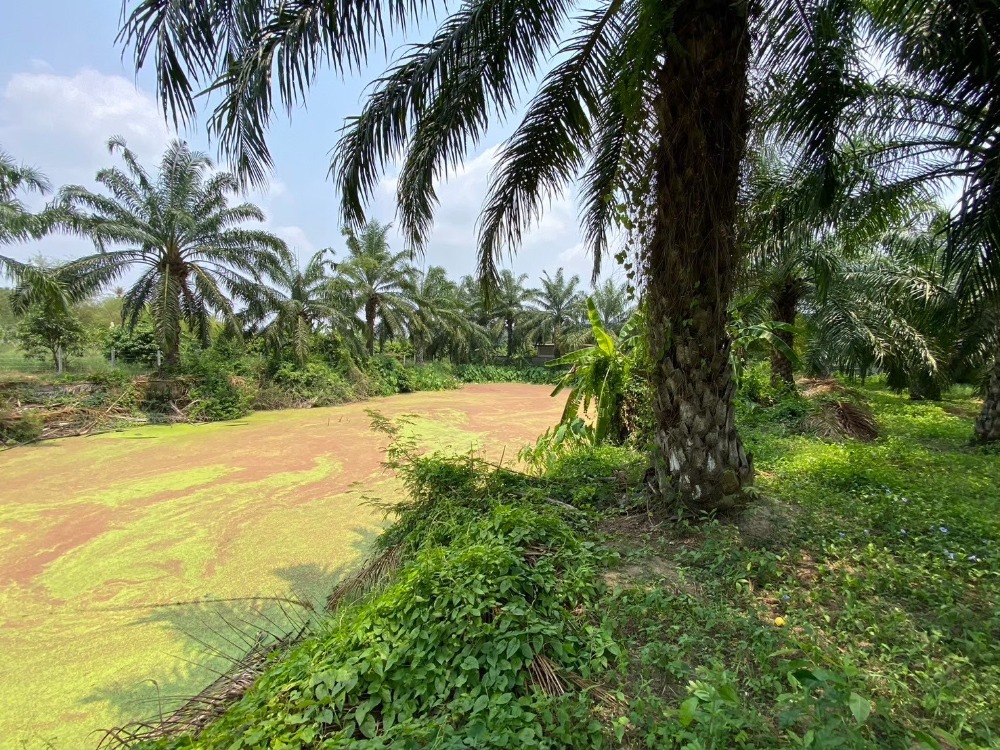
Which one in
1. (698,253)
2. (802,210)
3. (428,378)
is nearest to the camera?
(698,253)

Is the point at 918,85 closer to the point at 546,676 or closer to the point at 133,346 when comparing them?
the point at 546,676

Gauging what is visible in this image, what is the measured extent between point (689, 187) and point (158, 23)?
129 inches

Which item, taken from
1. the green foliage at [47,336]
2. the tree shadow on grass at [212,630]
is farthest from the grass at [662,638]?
the green foliage at [47,336]

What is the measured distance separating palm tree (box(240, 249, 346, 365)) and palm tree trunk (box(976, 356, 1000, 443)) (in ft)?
50.9

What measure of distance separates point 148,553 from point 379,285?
16.9m

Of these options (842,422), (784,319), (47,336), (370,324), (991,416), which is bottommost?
(842,422)

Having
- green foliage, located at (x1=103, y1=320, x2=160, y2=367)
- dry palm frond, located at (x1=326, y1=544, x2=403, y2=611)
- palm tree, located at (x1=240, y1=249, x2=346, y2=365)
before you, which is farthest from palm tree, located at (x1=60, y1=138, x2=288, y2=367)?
dry palm frond, located at (x1=326, y1=544, x2=403, y2=611)

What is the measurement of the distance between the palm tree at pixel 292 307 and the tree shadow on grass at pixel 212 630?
11.9 m

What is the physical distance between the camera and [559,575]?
2.44 m

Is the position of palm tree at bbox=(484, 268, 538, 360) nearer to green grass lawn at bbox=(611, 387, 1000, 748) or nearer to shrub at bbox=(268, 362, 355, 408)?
shrub at bbox=(268, 362, 355, 408)

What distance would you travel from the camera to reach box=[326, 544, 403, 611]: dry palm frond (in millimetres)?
3105

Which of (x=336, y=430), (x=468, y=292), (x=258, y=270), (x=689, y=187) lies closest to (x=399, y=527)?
(x=689, y=187)

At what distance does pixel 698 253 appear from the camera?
9.63 feet

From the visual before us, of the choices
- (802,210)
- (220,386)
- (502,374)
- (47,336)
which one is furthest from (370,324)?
(802,210)
